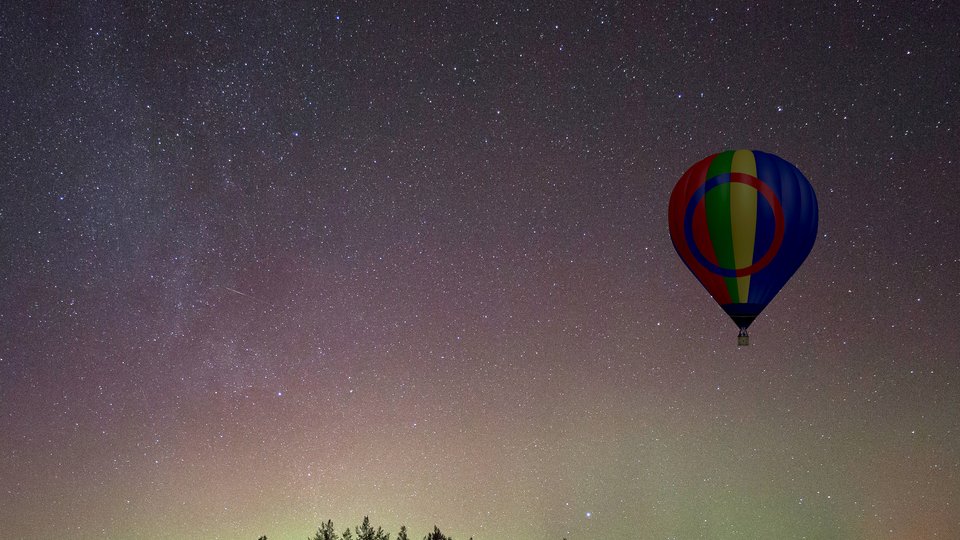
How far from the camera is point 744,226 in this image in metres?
15.3

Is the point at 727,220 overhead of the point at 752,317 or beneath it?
overhead

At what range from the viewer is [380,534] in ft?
130

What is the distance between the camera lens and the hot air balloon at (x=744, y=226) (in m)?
15.3

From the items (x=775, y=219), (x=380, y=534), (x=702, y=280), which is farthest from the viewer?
(x=380, y=534)

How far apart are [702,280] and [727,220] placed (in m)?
1.46

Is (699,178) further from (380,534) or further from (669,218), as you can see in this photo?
(380,534)

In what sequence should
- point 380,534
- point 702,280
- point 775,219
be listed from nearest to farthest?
point 775,219, point 702,280, point 380,534

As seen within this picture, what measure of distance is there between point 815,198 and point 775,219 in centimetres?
127

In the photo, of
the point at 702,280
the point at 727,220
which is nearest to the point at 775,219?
the point at 727,220

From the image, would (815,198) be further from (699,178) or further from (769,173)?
(699,178)

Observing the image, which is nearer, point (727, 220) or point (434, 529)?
point (727, 220)

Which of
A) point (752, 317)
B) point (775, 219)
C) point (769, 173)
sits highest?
point (769, 173)

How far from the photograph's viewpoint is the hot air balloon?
15305 millimetres

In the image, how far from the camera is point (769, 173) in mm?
15445
